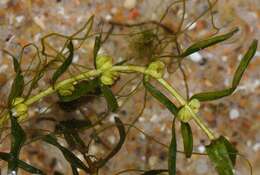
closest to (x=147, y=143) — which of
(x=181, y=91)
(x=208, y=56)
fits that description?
(x=181, y=91)

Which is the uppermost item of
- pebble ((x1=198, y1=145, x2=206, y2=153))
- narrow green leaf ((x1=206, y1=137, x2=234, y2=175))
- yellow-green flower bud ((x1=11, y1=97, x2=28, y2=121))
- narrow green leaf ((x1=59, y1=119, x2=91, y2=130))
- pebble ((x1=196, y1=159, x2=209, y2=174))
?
yellow-green flower bud ((x1=11, y1=97, x2=28, y2=121))

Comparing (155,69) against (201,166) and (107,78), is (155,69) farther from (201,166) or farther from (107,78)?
(201,166)

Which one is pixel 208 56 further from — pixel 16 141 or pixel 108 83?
pixel 16 141

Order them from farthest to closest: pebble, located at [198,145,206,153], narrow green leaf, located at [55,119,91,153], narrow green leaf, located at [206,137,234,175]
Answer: pebble, located at [198,145,206,153]
narrow green leaf, located at [55,119,91,153]
narrow green leaf, located at [206,137,234,175]

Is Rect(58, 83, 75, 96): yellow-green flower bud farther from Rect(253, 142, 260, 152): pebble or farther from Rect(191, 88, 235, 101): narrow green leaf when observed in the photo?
Rect(253, 142, 260, 152): pebble

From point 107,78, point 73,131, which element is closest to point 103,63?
point 107,78

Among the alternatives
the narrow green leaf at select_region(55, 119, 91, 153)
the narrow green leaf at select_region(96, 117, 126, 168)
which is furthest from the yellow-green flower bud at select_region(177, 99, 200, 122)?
the narrow green leaf at select_region(55, 119, 91, 153)
